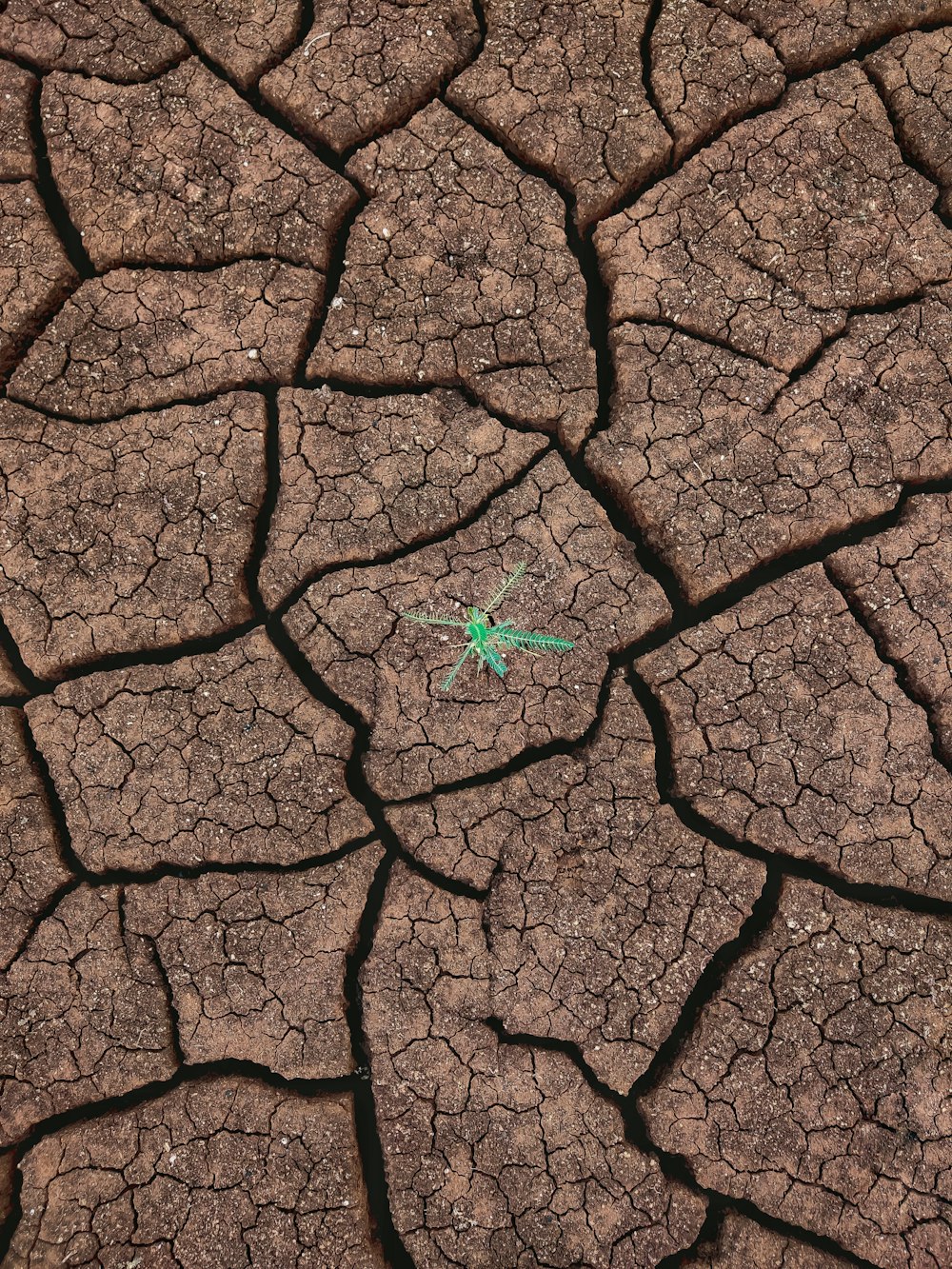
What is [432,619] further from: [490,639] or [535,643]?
[535,643]

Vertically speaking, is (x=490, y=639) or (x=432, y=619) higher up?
(x=432, y=619)

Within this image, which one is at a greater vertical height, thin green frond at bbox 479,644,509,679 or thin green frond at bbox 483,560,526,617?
thin green frond at bbox 483,560,526,617

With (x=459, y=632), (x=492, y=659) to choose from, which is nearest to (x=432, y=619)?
(x=459, y=632)

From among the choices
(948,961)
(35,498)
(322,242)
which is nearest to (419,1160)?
(948,961)

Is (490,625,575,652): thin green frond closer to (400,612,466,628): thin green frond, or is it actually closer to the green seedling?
the green seedling

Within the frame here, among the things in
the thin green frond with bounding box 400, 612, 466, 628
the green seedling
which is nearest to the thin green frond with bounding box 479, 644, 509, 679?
the green seedling

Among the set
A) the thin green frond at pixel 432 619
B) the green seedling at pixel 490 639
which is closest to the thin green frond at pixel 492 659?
the green seedling at pixel 490 639

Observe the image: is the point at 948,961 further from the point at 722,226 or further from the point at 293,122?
the point at 293,122
